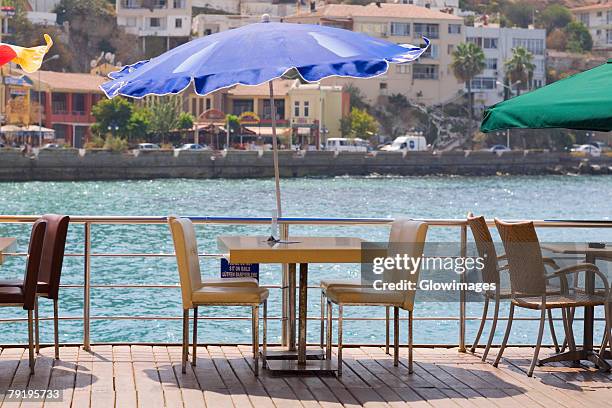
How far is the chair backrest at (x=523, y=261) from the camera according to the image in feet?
18.2

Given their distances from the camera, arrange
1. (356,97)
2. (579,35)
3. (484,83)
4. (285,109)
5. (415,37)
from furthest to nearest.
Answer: (579,35)
(484,83)
(415,37)
(356,97)
(285,109)

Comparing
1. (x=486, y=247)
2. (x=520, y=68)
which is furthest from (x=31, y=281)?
(x=520, y=68)

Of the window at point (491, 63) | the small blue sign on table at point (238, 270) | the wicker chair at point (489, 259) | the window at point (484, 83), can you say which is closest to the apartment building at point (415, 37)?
the window at point (484, 83)

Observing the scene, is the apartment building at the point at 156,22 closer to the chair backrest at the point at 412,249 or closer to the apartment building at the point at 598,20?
the apartment building at the point at 598,20

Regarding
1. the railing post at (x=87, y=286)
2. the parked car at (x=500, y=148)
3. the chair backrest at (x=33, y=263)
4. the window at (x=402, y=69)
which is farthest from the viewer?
the window at (x=402, y=69)

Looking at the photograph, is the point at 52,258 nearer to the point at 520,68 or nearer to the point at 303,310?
the point at 303,310

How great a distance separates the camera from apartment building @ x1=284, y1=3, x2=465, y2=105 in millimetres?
92625

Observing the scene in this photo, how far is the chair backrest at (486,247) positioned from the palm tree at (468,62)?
88.3 m

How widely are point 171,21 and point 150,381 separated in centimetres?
9257

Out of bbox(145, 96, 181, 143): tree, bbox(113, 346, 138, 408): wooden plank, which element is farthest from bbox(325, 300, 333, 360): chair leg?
bbox(145, 96, 181, 143): tree

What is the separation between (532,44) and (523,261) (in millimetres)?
99564

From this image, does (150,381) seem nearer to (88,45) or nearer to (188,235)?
(188,235)

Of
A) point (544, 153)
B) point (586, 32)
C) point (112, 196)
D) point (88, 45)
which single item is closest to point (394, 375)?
point (112, 196)

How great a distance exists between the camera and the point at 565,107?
5.23 metres
